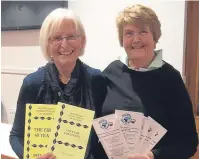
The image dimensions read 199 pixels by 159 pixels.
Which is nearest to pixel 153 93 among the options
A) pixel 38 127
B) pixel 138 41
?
pixel 138 41

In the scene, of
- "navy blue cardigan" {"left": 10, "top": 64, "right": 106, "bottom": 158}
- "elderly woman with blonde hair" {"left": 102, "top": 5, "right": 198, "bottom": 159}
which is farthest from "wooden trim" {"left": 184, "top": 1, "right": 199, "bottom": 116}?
"navy blue cardigan" {"left": 10, "top": 64, "right": 106, "bottom": 158}

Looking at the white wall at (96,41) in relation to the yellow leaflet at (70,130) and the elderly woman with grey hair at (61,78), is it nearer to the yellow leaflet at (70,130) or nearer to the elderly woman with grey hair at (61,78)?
the elderly woman with grey hair at (61,78)

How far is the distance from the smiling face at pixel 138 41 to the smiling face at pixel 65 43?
193 millimetres

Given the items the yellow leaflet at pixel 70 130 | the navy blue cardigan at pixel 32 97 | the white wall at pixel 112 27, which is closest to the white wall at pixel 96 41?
the white wall at pixel 112 27

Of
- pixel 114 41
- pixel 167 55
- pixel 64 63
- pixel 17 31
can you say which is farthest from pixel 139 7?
pixel 17 31

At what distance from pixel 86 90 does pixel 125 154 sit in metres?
0.28

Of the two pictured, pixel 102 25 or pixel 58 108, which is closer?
pixel 58 108

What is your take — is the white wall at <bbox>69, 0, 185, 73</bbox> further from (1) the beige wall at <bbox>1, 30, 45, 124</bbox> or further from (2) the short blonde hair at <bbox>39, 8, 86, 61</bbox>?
(2) the short blonde hair at <bbox>39, 8, 86, 61</bbox>

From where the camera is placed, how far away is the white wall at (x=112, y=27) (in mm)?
2248

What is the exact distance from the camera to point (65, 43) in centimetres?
105

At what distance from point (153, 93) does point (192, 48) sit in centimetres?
123

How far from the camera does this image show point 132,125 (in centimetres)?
108

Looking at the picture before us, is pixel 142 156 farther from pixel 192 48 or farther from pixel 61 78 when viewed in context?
pixel 192 48

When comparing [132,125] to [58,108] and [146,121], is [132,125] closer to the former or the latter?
[146,121]
